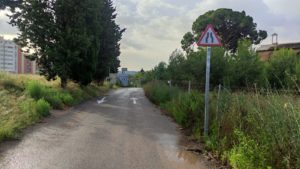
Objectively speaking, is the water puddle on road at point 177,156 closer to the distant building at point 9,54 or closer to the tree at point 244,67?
the tree at point 244,67

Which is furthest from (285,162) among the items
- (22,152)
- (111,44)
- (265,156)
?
(111,44)

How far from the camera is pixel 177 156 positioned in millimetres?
8453

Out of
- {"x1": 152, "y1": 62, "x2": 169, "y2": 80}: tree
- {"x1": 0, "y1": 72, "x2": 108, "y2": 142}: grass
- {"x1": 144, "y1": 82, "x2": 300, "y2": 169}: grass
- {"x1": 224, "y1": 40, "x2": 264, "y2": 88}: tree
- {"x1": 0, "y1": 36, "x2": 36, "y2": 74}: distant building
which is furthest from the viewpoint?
{"x1": 0, "y1": 36, "x2": 36, "y2": 74}: distant building

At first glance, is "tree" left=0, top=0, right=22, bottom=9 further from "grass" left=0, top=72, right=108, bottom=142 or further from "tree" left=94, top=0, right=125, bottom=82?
"tree" left=94, top=0, right=125, bottom=82

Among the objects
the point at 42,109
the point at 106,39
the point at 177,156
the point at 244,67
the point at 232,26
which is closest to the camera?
the point at 177,156

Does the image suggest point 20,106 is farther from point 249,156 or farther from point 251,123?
point 249,156

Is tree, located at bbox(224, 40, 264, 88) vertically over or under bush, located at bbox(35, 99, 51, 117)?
over

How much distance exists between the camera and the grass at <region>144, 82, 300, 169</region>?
5566 mm

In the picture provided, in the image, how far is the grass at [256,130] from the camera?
18.3 ft

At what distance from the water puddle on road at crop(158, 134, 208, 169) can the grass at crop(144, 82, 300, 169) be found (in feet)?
1.73

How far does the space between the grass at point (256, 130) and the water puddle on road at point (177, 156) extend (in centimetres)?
53

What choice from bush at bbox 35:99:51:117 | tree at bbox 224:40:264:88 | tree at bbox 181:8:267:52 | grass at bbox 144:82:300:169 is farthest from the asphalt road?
tree at bbox 181:8:267:52

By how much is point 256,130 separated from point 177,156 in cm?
230

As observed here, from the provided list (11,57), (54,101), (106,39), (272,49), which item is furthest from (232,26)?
(11,57)
